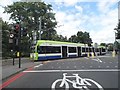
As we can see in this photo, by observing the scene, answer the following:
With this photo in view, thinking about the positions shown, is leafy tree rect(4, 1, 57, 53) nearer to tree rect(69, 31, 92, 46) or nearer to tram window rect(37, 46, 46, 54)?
tram window rect(37, 46, 46, 54)

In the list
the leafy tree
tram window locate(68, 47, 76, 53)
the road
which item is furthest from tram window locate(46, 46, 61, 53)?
the leafy tree

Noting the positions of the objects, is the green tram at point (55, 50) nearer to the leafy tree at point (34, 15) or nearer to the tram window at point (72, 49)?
the tram window at point (72, 49)

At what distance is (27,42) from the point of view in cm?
6681

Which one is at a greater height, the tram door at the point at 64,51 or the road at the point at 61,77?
the tram door at the point at 64,51

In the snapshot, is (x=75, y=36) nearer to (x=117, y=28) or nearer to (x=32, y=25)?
(x=117, y=28)

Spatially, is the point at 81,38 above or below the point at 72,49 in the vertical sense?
above

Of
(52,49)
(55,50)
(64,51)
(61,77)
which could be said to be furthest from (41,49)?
(61,77)

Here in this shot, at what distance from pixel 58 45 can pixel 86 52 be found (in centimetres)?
1992

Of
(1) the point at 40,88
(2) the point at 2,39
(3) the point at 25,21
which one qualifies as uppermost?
(3) the point at 25,21

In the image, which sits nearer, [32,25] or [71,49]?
[71,49]

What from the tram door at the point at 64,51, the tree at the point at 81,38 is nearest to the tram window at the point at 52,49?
the tram door at the point at 64,51

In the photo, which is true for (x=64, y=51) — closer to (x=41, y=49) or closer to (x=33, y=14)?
(x=41, y=49)

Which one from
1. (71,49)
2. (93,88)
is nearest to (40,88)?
(93,88)

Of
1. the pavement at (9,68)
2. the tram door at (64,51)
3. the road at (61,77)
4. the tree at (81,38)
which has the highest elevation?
the tree at (81,38)
